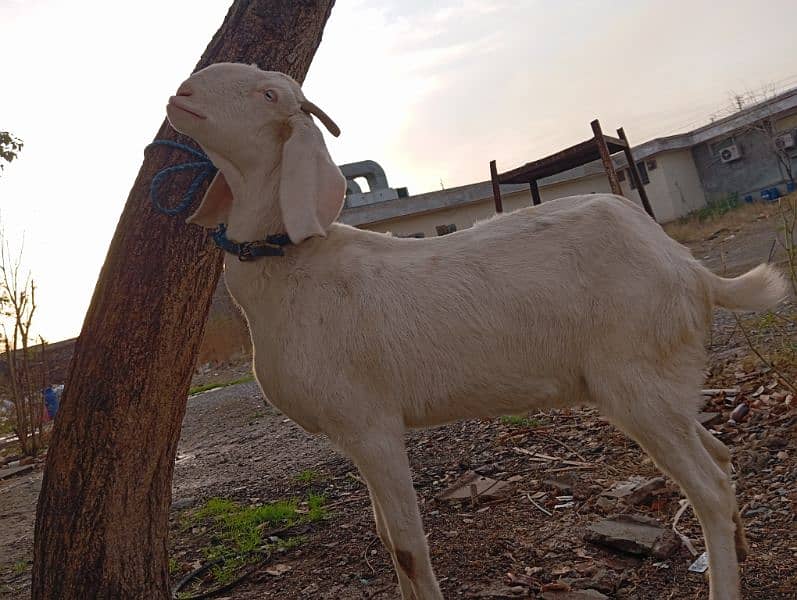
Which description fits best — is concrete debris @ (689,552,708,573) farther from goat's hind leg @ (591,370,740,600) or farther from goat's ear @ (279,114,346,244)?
goat's ear @ (279,114,346,244)

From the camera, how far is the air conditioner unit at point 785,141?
2253 centimetres

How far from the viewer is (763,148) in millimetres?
23703

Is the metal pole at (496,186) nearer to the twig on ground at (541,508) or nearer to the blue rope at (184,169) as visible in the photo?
the twig on ground at (541,508)

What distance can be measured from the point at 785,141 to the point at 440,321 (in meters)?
24.3

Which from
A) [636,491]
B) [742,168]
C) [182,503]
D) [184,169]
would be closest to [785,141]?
[742,168]

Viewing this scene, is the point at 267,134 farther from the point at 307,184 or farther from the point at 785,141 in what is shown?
the point at 785,141

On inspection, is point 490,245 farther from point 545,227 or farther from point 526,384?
point 526,384

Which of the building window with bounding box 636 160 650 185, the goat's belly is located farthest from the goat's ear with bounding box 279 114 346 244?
the building window with bounding box 636 160 650 185

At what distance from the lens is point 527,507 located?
3652mm

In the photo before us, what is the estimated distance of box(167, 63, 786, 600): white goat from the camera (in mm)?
2285

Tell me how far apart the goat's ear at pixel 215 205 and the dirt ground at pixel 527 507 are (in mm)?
1688

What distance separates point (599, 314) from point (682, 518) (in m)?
1.41

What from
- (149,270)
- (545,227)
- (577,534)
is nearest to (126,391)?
(149,270)

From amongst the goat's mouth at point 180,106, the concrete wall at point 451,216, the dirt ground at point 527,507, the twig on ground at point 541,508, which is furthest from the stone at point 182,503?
the concrete wall at point 451,216
